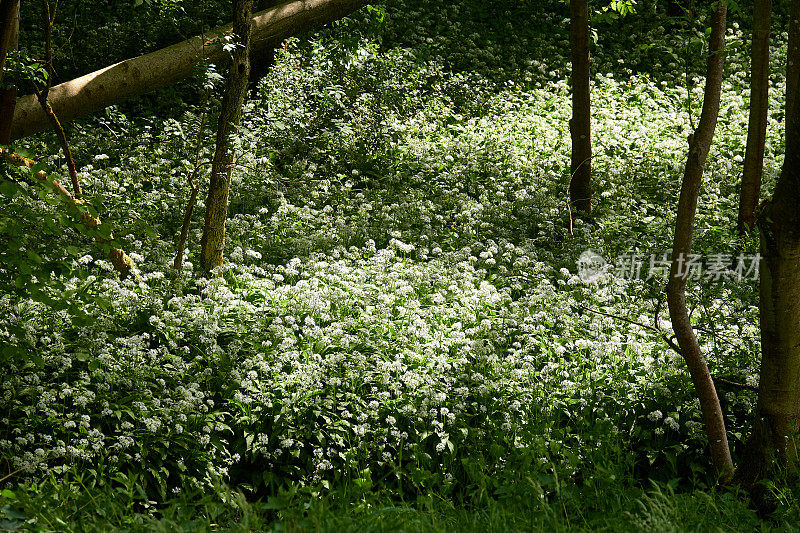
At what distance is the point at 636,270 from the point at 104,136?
247 inches

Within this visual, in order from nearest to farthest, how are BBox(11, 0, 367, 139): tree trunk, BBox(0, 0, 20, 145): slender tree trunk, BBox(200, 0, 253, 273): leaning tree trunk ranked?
1. BBox(0, 0, 20, 145): slender tree trunk
2. BBox(200, 0, 253, 273): leaning tree trunk
3. BBox(11, 0, 367, 139): tree trunk

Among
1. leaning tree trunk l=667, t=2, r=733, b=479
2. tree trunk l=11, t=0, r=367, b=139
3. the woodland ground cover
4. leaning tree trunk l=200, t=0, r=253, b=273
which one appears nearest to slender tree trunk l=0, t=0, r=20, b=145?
the woodland ground cover

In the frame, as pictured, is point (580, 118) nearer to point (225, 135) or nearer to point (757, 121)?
point (757, 121)

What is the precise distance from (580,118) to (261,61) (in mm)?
4487

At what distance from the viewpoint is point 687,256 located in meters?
4.04

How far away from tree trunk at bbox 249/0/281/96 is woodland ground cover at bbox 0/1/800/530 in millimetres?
331

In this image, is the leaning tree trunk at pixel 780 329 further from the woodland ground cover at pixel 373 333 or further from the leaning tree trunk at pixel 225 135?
the leaning tree trunk at pixel 225 135

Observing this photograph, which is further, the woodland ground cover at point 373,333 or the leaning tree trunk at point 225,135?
the leaning tree trunk at point 225,135

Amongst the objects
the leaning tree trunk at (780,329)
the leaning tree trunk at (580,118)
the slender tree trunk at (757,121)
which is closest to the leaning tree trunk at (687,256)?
the leaning tree trunk at (780,329)

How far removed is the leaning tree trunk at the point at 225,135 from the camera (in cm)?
567

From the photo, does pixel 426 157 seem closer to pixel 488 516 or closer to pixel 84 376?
pixel 84 376

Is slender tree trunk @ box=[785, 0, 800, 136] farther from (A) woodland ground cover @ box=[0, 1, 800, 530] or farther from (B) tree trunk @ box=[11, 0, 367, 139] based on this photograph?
(B) tree trunk @ box=[11, 0, 367, 139]

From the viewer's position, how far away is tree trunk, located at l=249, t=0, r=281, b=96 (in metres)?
9.61

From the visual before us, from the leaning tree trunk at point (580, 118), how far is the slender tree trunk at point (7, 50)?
5.23 meters
